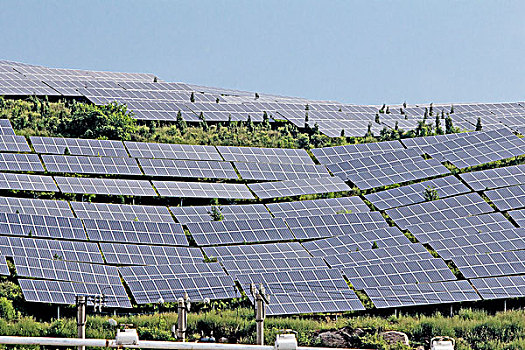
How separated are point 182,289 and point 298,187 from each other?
14.8 m

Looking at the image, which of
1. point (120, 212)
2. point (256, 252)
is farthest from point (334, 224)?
point (120, 212)

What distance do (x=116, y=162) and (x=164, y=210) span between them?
249 inches

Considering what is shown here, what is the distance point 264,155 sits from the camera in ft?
210

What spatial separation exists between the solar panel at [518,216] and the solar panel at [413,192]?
3.45m

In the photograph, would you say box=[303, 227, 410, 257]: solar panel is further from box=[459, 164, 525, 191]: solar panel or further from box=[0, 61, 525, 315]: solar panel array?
box=[459, 164, 525, 191]: solar panel

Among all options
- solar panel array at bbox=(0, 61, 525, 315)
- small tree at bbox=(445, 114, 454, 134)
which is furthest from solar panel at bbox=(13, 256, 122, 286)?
small tree at bbox=(445, 114, 454, 134)

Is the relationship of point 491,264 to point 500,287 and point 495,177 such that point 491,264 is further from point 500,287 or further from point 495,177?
point 495,177

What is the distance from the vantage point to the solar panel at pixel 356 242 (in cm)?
5234

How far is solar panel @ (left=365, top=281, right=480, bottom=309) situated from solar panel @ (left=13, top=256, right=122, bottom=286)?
1138 cm

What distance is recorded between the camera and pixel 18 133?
65.0 m

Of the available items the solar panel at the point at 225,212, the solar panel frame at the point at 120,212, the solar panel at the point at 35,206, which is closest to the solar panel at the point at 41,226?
the solar panel at the point at 35,206

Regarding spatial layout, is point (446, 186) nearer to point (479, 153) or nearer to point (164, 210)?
point (479, 153)

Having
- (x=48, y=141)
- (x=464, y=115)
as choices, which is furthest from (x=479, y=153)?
(x=48, y=141)

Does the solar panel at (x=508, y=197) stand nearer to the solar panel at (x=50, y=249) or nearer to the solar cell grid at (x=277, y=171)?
the solar cell grid at (x=277, y=171)
